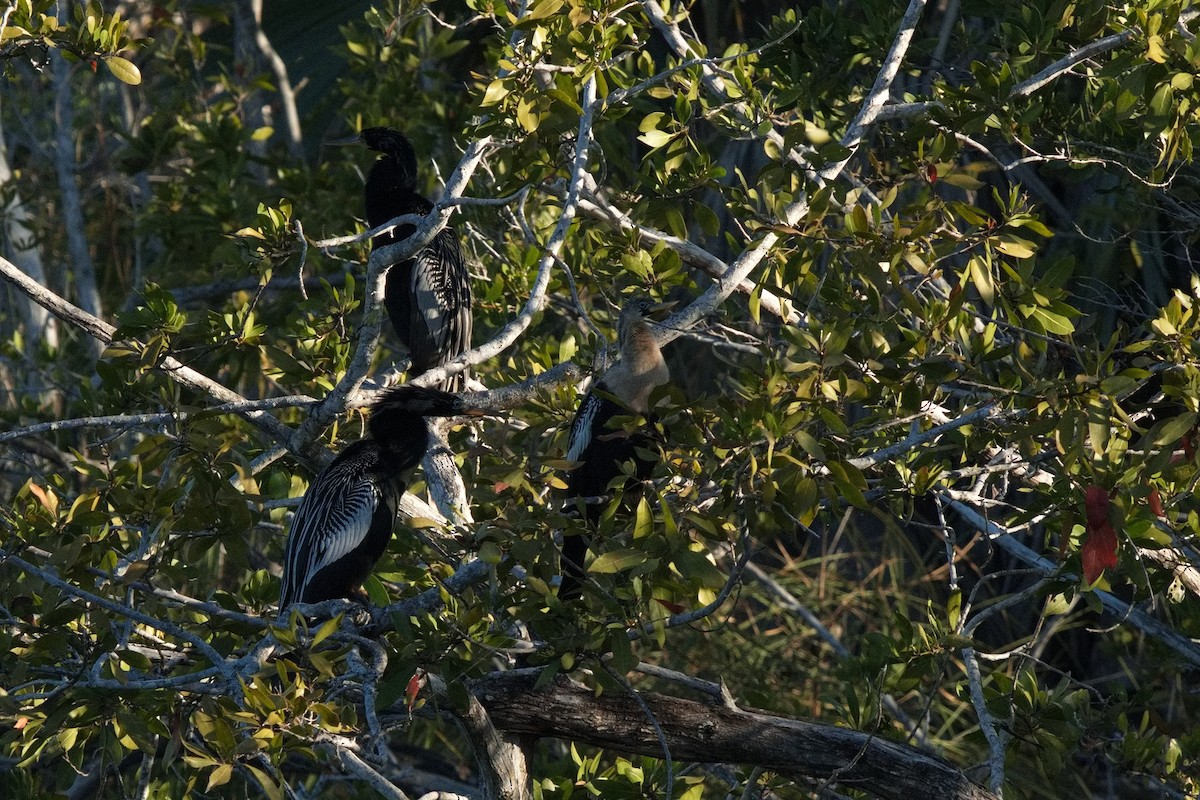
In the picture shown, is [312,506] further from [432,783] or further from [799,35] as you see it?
[799,35]

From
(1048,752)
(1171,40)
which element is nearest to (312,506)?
(1048,752)

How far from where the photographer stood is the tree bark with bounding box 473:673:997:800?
2771 millimetres

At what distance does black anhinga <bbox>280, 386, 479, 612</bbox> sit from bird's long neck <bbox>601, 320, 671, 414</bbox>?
396mm

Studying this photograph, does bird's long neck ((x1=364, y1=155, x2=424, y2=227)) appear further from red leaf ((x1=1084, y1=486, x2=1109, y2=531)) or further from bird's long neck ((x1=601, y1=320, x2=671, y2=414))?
red leaf ((x1=1084, y1=486, x2=1109, y2=531))

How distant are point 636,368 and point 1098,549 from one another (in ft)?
4.70

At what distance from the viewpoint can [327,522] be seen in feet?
11.5

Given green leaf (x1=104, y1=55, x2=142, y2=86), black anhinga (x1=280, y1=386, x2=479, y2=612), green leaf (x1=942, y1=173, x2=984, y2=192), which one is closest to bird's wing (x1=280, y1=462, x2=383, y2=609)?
black anhinga (x1=280, y1=386, x2=479, y2=612)

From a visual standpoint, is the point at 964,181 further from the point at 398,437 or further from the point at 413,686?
the point at 398,437

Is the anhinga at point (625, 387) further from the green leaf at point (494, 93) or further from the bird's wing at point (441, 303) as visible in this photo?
the bird's wing at point (441, 303)

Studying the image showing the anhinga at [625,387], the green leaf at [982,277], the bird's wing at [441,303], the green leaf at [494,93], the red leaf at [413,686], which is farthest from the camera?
the bird's wing at [441,303]

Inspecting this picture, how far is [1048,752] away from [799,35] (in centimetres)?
223

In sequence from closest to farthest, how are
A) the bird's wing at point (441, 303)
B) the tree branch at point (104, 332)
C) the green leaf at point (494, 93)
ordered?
1. the green leaf at point (494, 93)
2. the tree branch at point (104, 332)
3. the bird's wing at point (441, 303)

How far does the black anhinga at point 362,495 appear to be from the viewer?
3451 mm

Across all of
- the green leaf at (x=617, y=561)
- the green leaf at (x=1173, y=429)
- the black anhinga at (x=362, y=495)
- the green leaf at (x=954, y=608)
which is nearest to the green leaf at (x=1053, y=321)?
the green leaf at (x=1173, y=429)
